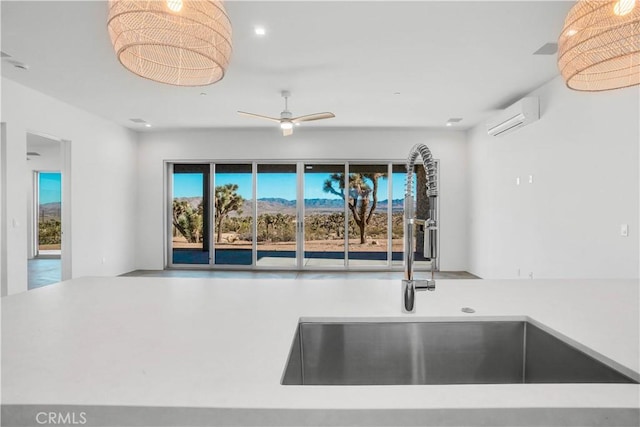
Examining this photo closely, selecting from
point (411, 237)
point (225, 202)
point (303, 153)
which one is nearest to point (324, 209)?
point (303, 153)

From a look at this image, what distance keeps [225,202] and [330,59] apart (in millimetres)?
4313

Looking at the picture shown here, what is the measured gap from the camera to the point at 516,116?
187 inches

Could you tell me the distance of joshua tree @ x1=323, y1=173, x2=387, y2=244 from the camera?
7.10 meters

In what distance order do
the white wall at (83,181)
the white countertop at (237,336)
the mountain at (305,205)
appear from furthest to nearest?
the mountain at (305,205) < the white wall at (83,181) < the white countertop at (237,336)

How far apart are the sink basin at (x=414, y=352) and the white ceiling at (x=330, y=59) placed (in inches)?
97.0

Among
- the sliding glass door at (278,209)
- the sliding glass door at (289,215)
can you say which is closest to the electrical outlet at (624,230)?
the sliding glass door at (289,215)

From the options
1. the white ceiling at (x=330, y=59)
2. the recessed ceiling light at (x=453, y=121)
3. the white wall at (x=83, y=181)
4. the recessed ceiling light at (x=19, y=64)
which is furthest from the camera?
Result: the recessed ceiling light at (x=453, y=121)

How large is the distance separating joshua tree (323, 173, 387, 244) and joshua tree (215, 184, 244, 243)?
1775 millimetres

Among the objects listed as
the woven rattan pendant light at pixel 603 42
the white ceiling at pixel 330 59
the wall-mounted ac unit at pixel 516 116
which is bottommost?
the woven rattan pendant light at pixel 603 42

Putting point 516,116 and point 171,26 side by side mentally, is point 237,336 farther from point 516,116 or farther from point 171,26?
point 516,116

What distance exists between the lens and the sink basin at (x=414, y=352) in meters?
1.09

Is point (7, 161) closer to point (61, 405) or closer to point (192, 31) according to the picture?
point (192, 31)

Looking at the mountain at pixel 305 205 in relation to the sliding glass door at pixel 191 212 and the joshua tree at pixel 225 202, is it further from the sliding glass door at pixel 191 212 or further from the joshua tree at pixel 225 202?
the sliding glass door at pixel 191 212

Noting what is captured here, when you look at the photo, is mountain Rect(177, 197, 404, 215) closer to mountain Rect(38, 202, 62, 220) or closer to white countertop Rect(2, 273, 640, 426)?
white countertop Rect(2, 273, 640, 426)
